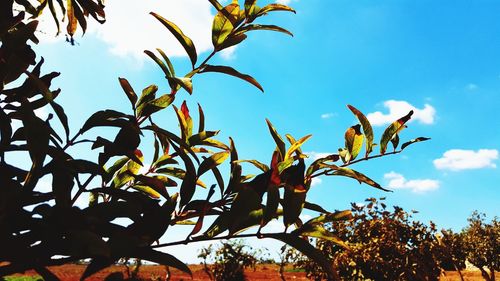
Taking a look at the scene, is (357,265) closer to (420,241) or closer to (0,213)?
(420,241)

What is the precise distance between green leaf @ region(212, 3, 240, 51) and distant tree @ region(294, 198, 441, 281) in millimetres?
8354

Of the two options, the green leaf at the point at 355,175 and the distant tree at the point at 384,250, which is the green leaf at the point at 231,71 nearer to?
the green leaf at the point at 355,175

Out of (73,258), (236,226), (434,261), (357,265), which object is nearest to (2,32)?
(73,258)

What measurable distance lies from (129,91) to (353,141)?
2.40 ft

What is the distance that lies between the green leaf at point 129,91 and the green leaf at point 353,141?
2.27ft

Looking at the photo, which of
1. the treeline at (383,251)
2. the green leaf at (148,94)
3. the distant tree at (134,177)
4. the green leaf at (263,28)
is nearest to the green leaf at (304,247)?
the distant tree at (134,177)

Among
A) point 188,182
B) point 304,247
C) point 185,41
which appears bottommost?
point 304,247

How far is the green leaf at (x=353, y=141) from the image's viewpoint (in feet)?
4.72

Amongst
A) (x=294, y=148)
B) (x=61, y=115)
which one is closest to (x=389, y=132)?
(x=294, y=148)

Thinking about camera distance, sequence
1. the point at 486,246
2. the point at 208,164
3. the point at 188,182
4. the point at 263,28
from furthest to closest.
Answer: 1. the point at 486,246
2. the point at 263,28
3. the point at 208,164
4. the point at 188,182

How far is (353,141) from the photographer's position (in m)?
1.44

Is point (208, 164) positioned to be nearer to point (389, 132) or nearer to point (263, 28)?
point (263, 28)

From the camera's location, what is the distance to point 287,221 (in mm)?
1133

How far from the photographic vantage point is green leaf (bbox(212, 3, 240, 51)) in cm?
134
